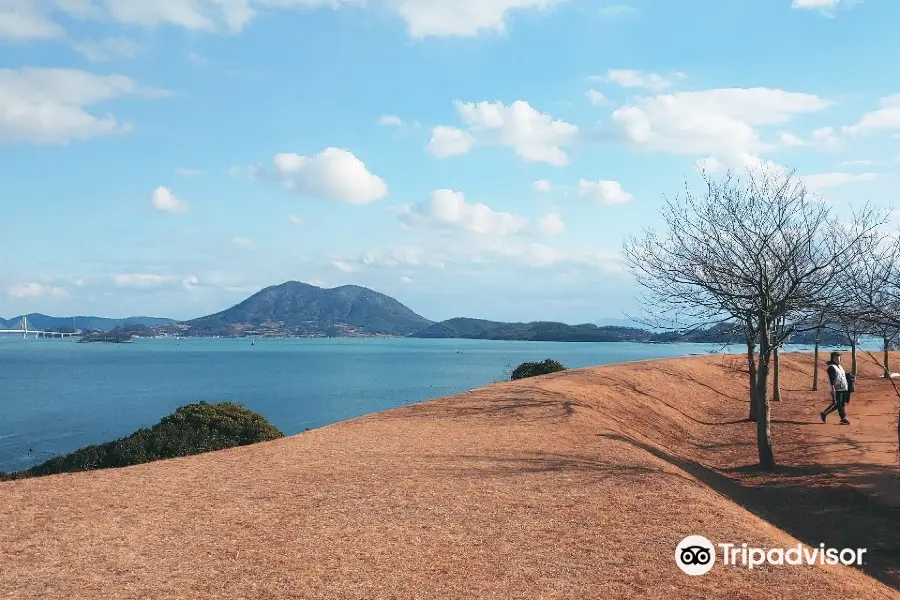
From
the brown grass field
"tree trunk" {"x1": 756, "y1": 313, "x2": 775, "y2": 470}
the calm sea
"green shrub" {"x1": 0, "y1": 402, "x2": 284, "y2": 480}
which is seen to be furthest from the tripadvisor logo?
the calm sea

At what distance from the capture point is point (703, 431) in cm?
2308

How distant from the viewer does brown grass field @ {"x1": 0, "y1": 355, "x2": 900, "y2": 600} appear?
23.9ft

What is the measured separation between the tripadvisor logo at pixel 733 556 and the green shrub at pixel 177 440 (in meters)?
13.3

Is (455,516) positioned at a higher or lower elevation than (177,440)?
higher

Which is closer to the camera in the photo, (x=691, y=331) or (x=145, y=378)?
(x=691, y=331)

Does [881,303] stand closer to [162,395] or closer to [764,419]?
[764,419]

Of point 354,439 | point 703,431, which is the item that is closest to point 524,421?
point 354,439

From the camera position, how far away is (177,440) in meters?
17.8

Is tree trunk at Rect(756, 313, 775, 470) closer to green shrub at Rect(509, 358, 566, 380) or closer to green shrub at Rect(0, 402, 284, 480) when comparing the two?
green shrub at Rect(0, 402, 284, 480)

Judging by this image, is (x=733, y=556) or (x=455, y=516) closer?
(x=733, y=556)

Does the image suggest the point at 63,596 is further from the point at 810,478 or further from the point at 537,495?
the point at 810,478

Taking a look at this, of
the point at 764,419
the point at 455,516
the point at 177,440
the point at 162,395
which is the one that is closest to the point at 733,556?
the point at 455,516

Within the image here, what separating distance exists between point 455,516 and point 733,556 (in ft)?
12.0

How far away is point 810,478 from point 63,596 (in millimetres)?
15044
